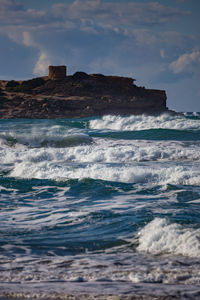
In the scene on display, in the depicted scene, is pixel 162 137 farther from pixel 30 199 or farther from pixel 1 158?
pixel 30 199

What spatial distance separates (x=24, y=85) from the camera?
252 ft

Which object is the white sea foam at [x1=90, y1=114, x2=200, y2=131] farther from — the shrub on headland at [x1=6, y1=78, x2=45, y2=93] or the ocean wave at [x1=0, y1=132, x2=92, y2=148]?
the shrub on headland at [x1=6, y1=78, x2=45, y2=93]

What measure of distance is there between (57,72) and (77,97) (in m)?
7.78

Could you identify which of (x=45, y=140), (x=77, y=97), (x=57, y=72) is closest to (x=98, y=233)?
(x=45, y=140)

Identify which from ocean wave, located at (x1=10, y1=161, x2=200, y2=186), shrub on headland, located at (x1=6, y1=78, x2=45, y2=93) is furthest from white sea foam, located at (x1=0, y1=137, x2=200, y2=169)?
shrub on headland, located at (x1=6, y1=78, x2=45, y2=93)

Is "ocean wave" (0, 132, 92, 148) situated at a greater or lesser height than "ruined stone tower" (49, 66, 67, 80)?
lesser

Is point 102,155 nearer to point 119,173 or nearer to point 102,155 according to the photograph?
point 102,155

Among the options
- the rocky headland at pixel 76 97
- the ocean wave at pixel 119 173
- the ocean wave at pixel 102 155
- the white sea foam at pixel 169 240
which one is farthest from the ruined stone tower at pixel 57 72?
the white sea foam at pixel 169 240

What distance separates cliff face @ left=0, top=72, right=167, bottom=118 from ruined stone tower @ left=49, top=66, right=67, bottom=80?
3.09ft

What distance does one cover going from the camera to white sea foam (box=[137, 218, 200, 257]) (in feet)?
19.1

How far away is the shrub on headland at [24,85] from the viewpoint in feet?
247

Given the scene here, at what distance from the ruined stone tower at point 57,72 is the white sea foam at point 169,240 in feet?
238

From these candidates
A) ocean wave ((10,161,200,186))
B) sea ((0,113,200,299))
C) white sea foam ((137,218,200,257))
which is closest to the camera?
sea ((0,113,200,299))

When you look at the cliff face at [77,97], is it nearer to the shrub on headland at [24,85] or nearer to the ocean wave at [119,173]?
the shrub on headland at [24,85]
